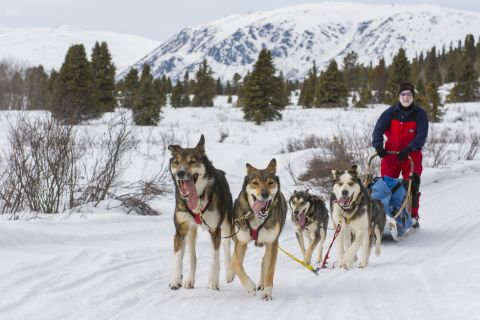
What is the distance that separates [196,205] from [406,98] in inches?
162

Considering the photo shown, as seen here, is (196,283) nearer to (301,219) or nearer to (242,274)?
(242,274)

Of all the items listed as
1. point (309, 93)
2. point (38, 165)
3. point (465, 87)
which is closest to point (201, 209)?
point (38, 165)

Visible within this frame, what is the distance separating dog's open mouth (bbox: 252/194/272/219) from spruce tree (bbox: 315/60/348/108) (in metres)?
38.1

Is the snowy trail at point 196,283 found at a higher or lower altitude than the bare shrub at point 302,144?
lower

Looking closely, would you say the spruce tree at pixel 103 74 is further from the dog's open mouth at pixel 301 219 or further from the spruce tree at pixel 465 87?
the spruce tree at pixel 465 87

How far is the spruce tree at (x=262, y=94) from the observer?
113 ft

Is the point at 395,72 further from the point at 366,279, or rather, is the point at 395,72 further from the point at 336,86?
the point at 366,279

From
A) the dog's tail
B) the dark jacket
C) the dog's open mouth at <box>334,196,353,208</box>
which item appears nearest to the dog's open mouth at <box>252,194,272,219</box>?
the dog's open mouth at <box>334,196,353,208</box>

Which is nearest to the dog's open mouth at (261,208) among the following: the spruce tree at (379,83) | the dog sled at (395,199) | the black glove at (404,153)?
the dog sled at (395,199)

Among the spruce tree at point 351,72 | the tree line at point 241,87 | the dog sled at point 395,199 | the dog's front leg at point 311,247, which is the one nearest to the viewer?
the dog's front leg at point 311,247

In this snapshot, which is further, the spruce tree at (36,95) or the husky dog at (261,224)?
the spruce tree at (36,95)

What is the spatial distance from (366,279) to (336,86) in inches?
1512

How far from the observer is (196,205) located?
439cm

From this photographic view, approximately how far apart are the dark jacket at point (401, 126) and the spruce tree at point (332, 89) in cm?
3469
